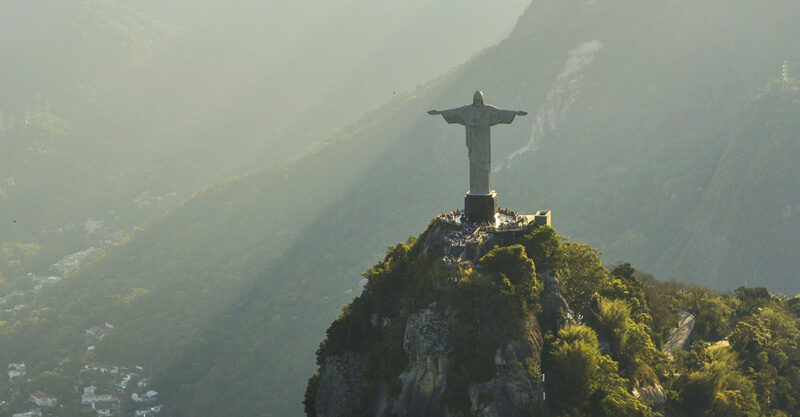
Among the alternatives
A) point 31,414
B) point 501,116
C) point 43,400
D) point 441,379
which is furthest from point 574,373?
point 43,400

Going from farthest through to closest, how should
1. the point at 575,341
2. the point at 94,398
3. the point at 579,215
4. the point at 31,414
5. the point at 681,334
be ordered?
1. the point at 579,215
2. the point at 94,398
3. the point at 31,414
4. the point at 681,334
5. the point at 575,341

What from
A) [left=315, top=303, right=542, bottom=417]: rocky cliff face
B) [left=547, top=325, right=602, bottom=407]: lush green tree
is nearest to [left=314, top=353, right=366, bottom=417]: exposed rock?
[left=315, top=303, right=542, bottom=417]: rocky cliff face

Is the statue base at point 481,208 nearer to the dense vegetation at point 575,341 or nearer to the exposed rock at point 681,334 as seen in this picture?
the dense vegetation at point 575,341

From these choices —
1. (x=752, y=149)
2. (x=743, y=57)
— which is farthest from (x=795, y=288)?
(x=743, y=57)

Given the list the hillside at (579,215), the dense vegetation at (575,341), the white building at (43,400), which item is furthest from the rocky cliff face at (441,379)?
the white building at (43,400)

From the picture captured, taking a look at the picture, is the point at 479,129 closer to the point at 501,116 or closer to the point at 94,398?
the point at 501,116

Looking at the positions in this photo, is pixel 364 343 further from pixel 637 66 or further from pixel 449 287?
pixel 637 66
